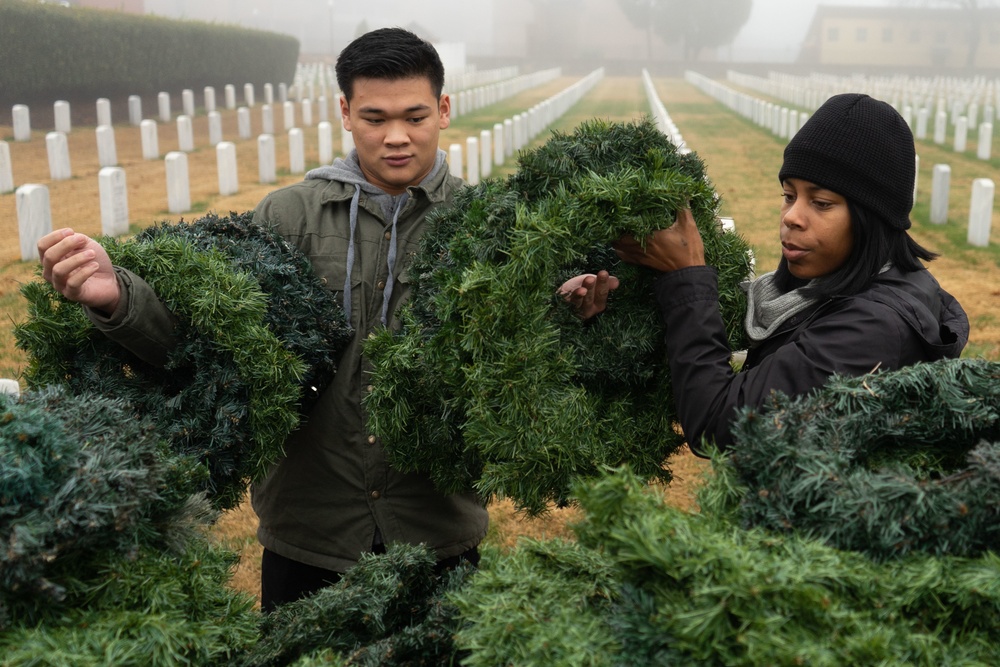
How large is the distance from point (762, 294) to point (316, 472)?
142 centimetres

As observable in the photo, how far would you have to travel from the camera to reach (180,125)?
19.9 meters

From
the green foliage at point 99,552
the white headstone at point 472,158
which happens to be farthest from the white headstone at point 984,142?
the green foliage at point 99,552

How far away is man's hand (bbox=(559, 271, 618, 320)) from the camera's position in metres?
2.28

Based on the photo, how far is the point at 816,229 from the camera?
2203 millimetres

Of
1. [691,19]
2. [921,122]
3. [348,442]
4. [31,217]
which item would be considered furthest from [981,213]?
[691,19]

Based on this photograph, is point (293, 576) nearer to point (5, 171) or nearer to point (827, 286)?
point (827, 286)

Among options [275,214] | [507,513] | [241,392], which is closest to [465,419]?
[241,392]

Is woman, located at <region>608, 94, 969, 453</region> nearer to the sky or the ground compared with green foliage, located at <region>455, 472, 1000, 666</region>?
nearer to the sky

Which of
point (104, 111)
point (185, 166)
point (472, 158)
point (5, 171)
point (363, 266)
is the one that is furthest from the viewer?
point (104, 111)

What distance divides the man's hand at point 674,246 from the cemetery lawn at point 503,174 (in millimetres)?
136

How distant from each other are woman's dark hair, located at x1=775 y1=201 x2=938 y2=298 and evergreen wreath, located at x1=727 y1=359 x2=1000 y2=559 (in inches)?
16.7

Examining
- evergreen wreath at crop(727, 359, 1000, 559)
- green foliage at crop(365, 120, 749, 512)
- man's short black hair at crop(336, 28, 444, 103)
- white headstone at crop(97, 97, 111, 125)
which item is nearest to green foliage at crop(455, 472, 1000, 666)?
evergreen wreath at crop(727, 359, 1000, 559)

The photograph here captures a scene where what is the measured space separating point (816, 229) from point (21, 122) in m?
20.3

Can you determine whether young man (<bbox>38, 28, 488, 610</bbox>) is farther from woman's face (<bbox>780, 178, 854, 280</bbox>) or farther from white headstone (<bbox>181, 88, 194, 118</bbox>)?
white headstone (<bbox>181, 88, 194, 118</bbox>)
